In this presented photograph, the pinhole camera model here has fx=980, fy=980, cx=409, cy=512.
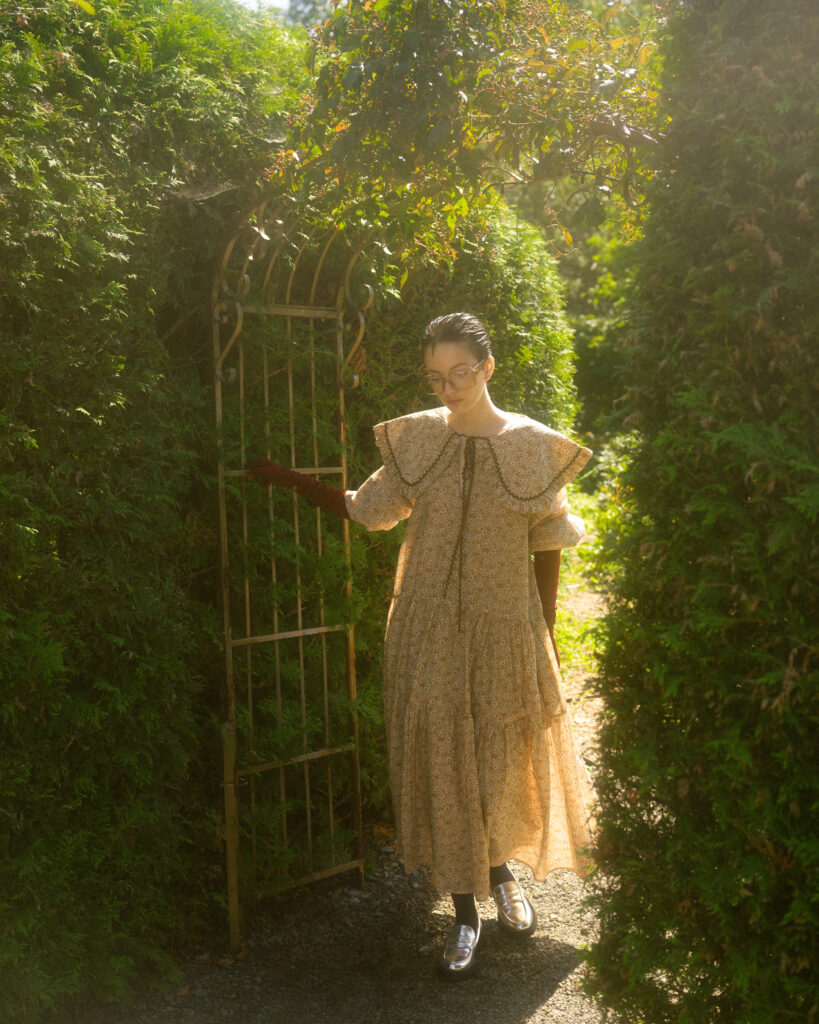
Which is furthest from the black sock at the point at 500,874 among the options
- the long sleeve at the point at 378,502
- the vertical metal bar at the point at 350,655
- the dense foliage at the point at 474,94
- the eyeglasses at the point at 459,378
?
the dense foliage at the point at 474,94

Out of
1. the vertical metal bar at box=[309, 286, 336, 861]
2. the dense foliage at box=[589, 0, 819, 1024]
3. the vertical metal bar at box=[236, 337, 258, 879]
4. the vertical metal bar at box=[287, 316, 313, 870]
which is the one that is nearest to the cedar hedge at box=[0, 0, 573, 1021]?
the vertical metal bar at box=[236, 337, 258, 879]

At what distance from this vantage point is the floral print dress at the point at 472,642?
3.15 m

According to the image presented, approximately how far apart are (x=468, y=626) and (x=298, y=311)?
1.34 meters

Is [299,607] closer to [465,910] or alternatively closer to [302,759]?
[302,759]

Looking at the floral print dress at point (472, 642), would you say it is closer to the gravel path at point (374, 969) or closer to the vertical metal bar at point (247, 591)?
the gravel path at point (374, 969)

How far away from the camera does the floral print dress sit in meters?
3.15

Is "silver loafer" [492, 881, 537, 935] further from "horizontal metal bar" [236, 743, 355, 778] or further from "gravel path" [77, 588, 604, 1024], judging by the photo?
"horizontal metal bar" [236, 743, 355, 778]

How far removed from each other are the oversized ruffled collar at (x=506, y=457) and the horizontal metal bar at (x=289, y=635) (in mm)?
772

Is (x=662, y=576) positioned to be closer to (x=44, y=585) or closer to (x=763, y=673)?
(x=763, y=673)

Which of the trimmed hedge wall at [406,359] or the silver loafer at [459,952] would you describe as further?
the trimmed hedge wall at [406,359]

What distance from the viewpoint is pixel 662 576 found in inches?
87.2

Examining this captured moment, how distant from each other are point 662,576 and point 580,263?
17163mm

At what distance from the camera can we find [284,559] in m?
3.68

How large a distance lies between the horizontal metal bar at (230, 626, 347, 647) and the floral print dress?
1.72 feet
